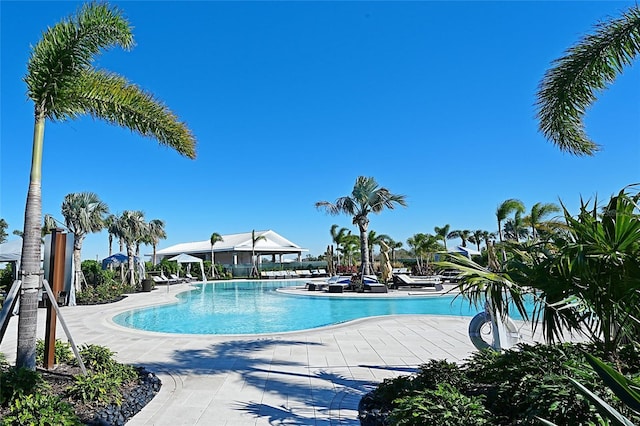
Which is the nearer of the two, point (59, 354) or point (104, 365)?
point (104, 365)

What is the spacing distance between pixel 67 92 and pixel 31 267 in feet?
7.47

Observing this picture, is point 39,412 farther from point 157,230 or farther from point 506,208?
point 157,230

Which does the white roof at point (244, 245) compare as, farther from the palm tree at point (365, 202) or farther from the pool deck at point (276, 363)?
the pool deck at point (276, 363)

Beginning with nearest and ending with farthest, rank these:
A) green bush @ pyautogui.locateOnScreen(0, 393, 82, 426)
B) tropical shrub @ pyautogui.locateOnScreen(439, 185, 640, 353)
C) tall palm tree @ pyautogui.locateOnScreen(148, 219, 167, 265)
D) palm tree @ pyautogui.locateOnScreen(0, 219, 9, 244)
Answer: tropical shrub @ pyautogui.locateOnScreen(439, 185, 640, 353) < green bush @ pyautogui.locateOnScreen(0, 393, 82, 426) < tall palm tree @ pyautogui.locateOnScreen(148, 219, 167, 265) < palm tree @ pyautogui.locateOnScreen(0, 219, 9, 244)

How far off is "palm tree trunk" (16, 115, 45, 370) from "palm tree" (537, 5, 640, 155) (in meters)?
6.97

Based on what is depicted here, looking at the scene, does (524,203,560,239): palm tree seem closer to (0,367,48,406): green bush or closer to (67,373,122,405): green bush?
(67,373,122,405): green bush

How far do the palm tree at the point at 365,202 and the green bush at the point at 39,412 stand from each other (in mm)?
18863

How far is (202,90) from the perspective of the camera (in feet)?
46.8

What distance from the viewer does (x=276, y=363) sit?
20.3ft

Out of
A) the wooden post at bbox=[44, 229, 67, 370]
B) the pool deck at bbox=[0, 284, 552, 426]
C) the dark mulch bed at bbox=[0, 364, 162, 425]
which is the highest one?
the wooden post at bbox=[44, 229, 67, 370]

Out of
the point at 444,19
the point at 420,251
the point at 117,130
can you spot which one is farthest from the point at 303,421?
the point at 420,251


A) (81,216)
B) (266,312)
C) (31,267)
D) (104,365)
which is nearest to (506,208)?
(266,312)

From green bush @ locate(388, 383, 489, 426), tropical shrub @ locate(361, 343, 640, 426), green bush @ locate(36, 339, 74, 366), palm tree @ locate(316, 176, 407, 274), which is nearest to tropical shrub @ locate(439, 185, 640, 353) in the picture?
tropical shrub @ locate(361, 343, 640, 426)

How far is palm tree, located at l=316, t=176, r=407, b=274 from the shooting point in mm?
21594
